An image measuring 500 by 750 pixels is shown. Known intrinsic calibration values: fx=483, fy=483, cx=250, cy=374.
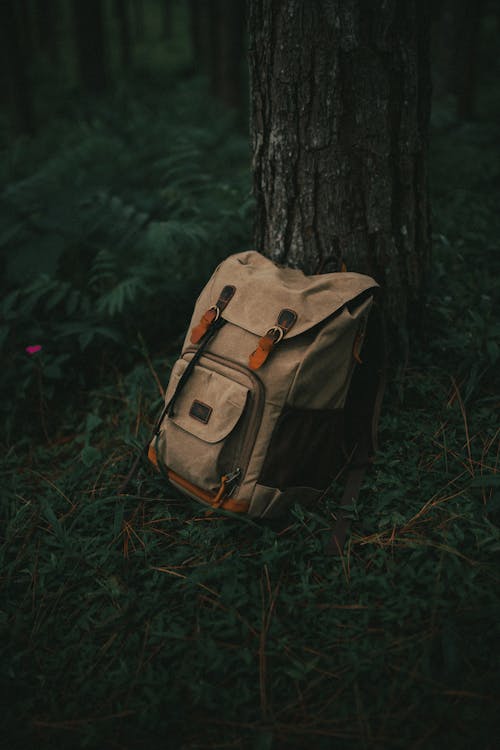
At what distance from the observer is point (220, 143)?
504cm

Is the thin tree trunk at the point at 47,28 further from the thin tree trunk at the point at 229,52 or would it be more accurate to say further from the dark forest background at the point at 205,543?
the dark forest background at the point at 205,543

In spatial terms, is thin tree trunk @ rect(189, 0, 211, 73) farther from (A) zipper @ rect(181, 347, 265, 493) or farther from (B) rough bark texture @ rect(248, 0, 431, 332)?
(A) zipper @ rect(181, 347, 265, 493)

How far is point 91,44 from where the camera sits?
28.8 ft

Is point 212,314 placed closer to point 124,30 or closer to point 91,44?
point 91,44

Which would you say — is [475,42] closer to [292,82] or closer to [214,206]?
[214,206]

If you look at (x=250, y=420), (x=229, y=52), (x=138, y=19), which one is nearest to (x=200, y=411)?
(x=250, y=420)

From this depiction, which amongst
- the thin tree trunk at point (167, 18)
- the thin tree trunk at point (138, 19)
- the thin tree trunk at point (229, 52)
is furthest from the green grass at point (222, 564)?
the thin tree trunk at point (138, 19)

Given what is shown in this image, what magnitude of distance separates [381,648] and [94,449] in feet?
5.14

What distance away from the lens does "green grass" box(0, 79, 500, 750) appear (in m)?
1.47

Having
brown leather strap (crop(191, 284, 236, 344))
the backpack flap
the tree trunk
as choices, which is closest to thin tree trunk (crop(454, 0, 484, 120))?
the backpack flap

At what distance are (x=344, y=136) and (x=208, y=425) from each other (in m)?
1.33

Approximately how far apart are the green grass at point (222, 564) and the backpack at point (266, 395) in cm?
16

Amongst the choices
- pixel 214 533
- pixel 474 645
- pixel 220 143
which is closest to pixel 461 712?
pixel 474 645

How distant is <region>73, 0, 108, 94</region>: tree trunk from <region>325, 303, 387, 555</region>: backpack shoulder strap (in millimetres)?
9277
